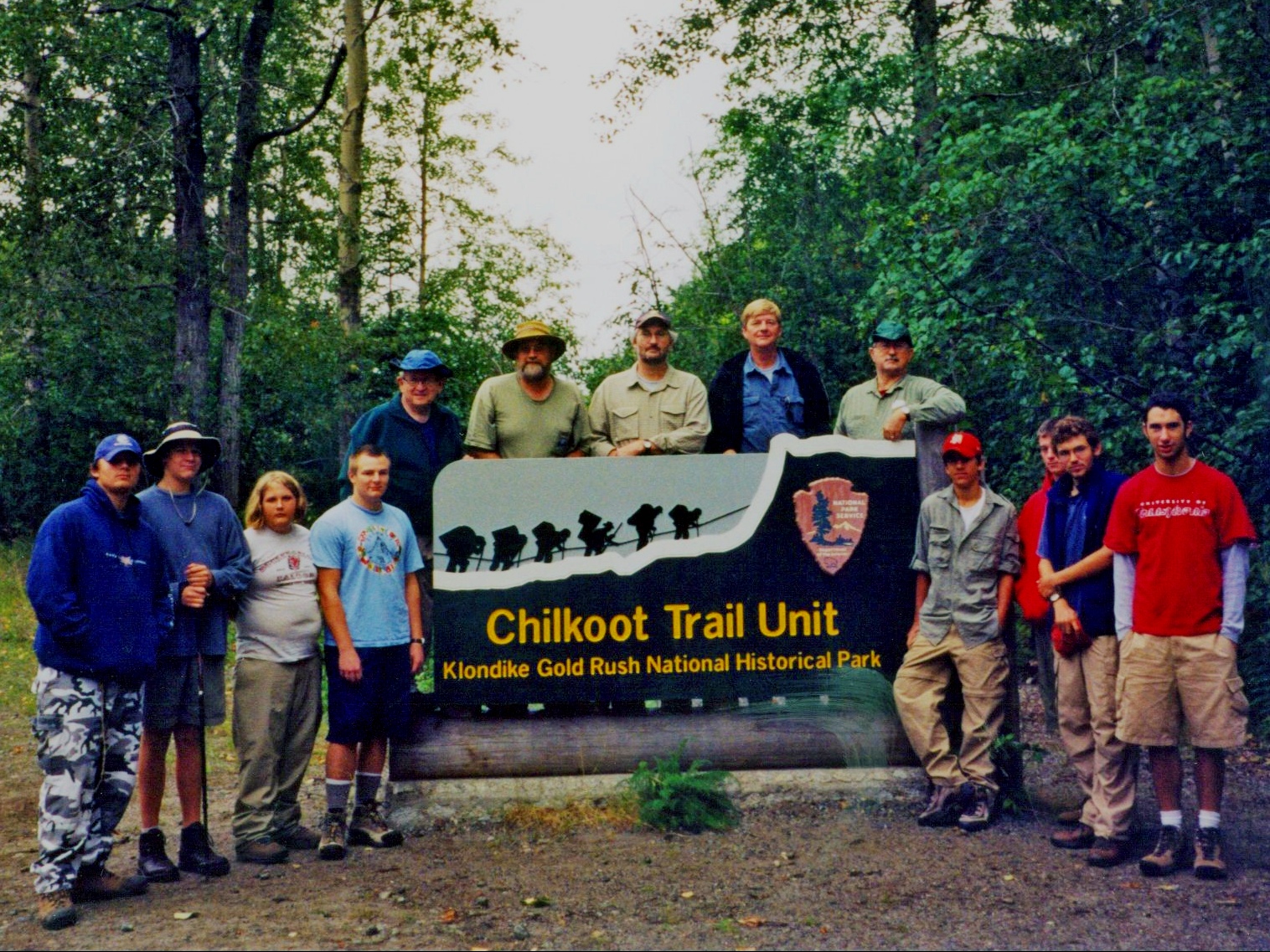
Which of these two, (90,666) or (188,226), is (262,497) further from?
(188,226)

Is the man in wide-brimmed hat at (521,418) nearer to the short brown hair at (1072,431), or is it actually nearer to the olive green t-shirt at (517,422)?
the olive green t-shirt at (517,422)

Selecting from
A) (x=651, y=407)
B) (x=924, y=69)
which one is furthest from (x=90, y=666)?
(x=924, y=69)

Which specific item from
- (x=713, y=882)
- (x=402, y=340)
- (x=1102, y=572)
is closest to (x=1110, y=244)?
(x=1102, y=572)

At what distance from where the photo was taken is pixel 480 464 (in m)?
6.52

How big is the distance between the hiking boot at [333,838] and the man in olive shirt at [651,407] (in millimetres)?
2292

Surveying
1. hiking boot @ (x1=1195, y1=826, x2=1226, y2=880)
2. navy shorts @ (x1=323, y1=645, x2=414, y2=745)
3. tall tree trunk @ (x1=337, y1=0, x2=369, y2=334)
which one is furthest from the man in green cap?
tall tree trunk @ (x1=337, y1=0, x2=369, y2=334)

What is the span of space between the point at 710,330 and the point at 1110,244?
8017mm

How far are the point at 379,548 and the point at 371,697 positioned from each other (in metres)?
0.69

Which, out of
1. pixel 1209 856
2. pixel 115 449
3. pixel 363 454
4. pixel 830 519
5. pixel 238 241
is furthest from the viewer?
pixel 238 241

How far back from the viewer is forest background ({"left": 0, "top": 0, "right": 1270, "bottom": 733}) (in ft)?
26.9

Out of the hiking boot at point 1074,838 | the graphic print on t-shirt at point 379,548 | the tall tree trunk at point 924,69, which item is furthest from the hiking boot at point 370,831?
the tall tree trunk at point 924,69

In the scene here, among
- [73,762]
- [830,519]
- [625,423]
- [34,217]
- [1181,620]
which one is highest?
[34,217]

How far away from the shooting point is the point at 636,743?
6617 millimetres

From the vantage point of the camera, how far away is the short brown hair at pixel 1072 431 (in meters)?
5.94
